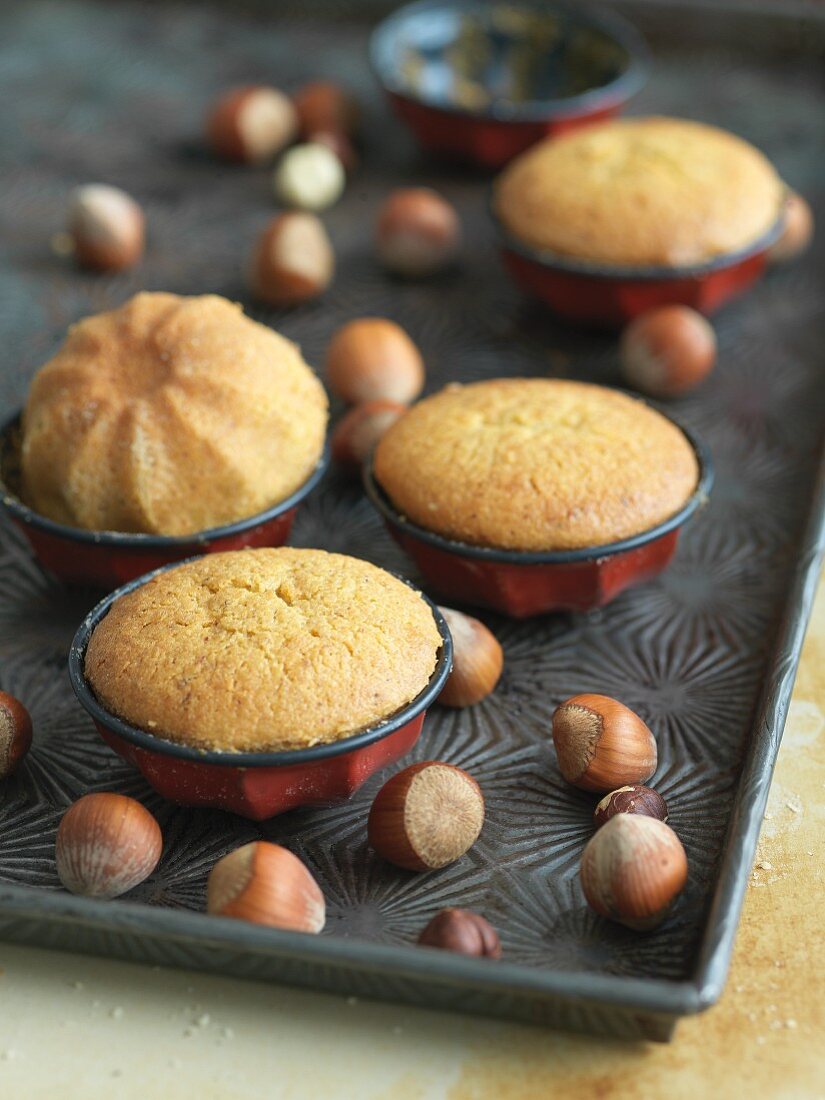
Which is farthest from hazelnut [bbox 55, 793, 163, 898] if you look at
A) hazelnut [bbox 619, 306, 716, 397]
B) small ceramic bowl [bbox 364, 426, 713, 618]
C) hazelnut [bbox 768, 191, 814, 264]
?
hazelnut [bbox 768, 191, 814, 264]

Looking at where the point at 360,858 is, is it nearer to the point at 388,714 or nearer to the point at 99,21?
the point at 388,714

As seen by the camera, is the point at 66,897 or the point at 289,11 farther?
the point at 289,11

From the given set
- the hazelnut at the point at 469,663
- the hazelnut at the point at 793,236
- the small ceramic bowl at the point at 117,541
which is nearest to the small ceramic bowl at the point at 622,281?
the hazelnut at the point at 793,236

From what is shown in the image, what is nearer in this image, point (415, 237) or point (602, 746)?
point (602, 746)

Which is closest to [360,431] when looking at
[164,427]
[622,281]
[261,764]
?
[164,427]

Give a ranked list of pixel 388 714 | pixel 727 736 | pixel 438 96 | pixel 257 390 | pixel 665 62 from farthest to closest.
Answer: pixel 665 62, pixel 438 96, pixel 257 390, pixel 727 736, pixel 388 714

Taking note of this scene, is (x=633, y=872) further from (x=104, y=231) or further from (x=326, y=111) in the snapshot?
(x=326, y=111)

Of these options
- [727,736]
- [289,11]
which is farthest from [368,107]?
[727,736]
